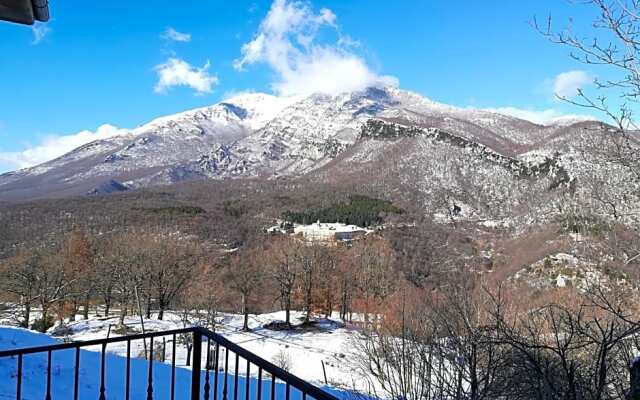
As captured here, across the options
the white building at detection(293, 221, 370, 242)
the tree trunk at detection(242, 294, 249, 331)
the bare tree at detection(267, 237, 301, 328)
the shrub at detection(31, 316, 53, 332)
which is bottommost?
the tree trunk at detection(242, 294, 249, 331)

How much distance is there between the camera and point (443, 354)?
8.99 m

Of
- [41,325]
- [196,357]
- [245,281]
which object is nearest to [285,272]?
[245,281]

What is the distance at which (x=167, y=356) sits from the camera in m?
22.0

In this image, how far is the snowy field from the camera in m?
5.88

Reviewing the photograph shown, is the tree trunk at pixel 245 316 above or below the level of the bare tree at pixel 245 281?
below

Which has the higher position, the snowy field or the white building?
the white building

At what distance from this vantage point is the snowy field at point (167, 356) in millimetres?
5883

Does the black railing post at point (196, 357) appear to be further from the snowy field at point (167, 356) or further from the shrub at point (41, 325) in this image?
the shrub at point (41, 325)

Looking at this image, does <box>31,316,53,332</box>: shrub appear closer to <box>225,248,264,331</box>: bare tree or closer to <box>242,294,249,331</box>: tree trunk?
<box>242,294,249,331</box>: tree trunk

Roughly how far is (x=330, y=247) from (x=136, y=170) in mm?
158900

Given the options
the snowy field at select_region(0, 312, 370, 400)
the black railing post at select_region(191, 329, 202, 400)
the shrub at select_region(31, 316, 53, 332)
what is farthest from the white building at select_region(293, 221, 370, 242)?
the black railing post at select_region(191, 329, 202, 400)

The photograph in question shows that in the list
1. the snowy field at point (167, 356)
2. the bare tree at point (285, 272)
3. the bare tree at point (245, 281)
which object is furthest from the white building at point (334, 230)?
the snowy field at point (167, 356)

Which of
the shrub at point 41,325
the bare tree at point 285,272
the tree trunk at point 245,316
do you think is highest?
the bare tree at point 285,272

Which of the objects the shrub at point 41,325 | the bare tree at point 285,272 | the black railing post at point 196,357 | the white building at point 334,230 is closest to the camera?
the black railing post at point 196,357
